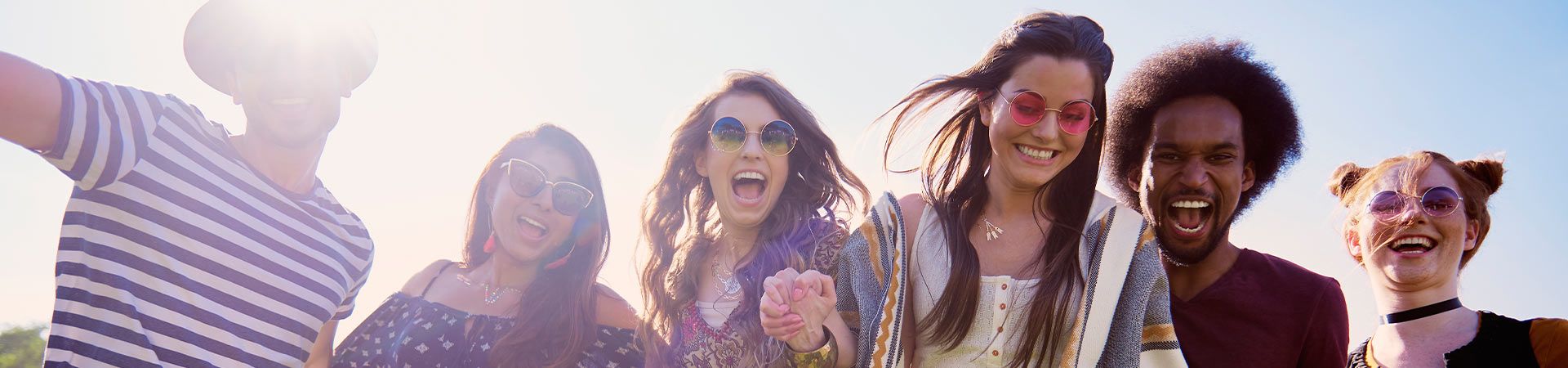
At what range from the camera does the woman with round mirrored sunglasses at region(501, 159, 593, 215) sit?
524 centimetres

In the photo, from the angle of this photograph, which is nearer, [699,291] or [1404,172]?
[699,291]

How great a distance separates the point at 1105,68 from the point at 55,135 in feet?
12.3

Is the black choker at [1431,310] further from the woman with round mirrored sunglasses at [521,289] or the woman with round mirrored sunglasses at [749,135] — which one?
the woman with round mirrored sunglasses at [521,289]

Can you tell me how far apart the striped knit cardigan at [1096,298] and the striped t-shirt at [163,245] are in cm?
221

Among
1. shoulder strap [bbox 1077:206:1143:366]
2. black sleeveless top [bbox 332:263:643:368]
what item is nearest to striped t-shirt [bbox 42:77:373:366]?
black sleeveless top [bbox 332:263:643:368]

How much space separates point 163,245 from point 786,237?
2446 millimetres

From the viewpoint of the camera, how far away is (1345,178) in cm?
621

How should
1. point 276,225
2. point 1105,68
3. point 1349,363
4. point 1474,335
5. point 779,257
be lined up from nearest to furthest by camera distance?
point 276,225 → point 1105,68 → point 779,257 → point 1474,335 → point 1349,363

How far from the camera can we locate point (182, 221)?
3564 mm

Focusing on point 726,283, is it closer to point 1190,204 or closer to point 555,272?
point 555,272

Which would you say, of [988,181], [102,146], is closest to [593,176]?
[988,181]

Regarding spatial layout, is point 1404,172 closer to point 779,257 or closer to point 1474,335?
point 1474,335

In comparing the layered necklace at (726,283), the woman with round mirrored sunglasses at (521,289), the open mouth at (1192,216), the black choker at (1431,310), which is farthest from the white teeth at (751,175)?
the black choker at (1431,310)

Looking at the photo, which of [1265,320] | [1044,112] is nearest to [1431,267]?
[1265,320]
